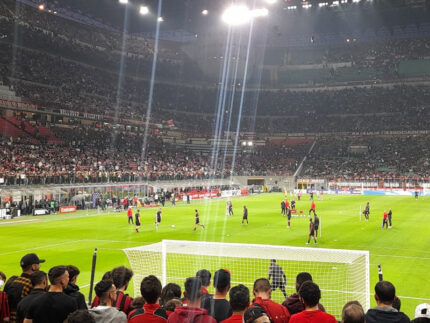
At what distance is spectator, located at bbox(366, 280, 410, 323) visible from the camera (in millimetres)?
5434

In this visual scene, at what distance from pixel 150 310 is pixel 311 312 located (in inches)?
85.8

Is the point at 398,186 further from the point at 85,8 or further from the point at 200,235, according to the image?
the point at 85,8

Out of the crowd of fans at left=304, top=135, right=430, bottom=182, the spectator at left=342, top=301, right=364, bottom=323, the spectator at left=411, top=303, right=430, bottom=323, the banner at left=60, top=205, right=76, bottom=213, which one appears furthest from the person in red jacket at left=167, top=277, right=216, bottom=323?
the crowd of fans at left=304, top=135, right=430, bottom=182

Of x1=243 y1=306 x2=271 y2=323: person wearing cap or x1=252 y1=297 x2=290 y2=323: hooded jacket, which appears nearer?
x1=243 y1=306 x2=271 y2=323: person wearing cap

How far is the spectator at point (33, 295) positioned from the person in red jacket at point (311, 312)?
364cm

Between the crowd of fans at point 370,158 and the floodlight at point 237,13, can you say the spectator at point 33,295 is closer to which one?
the floodlight at point 237,13

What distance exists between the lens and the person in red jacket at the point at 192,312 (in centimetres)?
555

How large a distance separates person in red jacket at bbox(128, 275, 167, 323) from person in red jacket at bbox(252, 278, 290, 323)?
138 cm

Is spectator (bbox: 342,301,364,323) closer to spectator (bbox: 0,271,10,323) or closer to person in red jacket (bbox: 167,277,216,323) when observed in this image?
→ person in red jacket (bbox: 167,277,216,323)

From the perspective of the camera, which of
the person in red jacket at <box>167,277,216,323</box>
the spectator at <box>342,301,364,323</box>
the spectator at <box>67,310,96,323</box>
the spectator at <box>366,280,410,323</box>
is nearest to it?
the spectator at <box>67,310,96,323</box>

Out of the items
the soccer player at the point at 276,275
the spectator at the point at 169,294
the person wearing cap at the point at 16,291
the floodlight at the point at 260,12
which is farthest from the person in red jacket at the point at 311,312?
the floodlight at the point at 260,12

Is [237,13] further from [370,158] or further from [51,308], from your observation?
[51,308]

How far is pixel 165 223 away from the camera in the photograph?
116 feet

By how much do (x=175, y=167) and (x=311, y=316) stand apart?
225 ft
